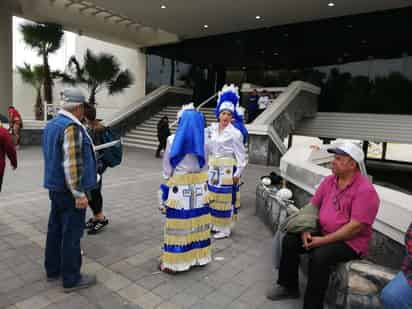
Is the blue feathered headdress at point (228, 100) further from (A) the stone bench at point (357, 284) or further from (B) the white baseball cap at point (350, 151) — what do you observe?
(A) the stone bench at point (357, 284)

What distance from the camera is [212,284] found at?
9.82 feet

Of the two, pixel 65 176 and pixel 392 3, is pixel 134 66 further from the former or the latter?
pixel 65 176

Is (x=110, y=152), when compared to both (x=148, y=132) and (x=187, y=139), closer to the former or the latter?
(x=187, y=139)

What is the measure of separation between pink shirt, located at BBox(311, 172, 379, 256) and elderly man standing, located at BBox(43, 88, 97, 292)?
6.63 ft

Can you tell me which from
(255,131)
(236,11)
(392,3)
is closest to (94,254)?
(255,131)

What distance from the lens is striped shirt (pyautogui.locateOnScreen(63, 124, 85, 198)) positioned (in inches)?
99.9

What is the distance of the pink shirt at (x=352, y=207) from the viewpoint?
232cm

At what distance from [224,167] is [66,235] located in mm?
2058

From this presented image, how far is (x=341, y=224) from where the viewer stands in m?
2.46

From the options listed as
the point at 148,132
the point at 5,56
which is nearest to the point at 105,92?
the point at 148,132

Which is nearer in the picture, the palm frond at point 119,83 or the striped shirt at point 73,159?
the striped shirt at point 73,159

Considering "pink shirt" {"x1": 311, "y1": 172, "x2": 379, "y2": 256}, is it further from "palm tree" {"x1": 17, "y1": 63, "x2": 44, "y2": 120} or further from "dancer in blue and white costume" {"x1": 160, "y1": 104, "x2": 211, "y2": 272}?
"palm tree" {"x1": 17, "y1": 63, "x2": 44, "y2": 120}

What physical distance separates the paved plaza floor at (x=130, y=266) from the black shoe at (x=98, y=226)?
88 mm

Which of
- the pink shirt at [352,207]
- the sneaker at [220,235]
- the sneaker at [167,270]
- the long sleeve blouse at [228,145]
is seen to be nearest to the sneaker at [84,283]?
the sneaker at [167,270]
